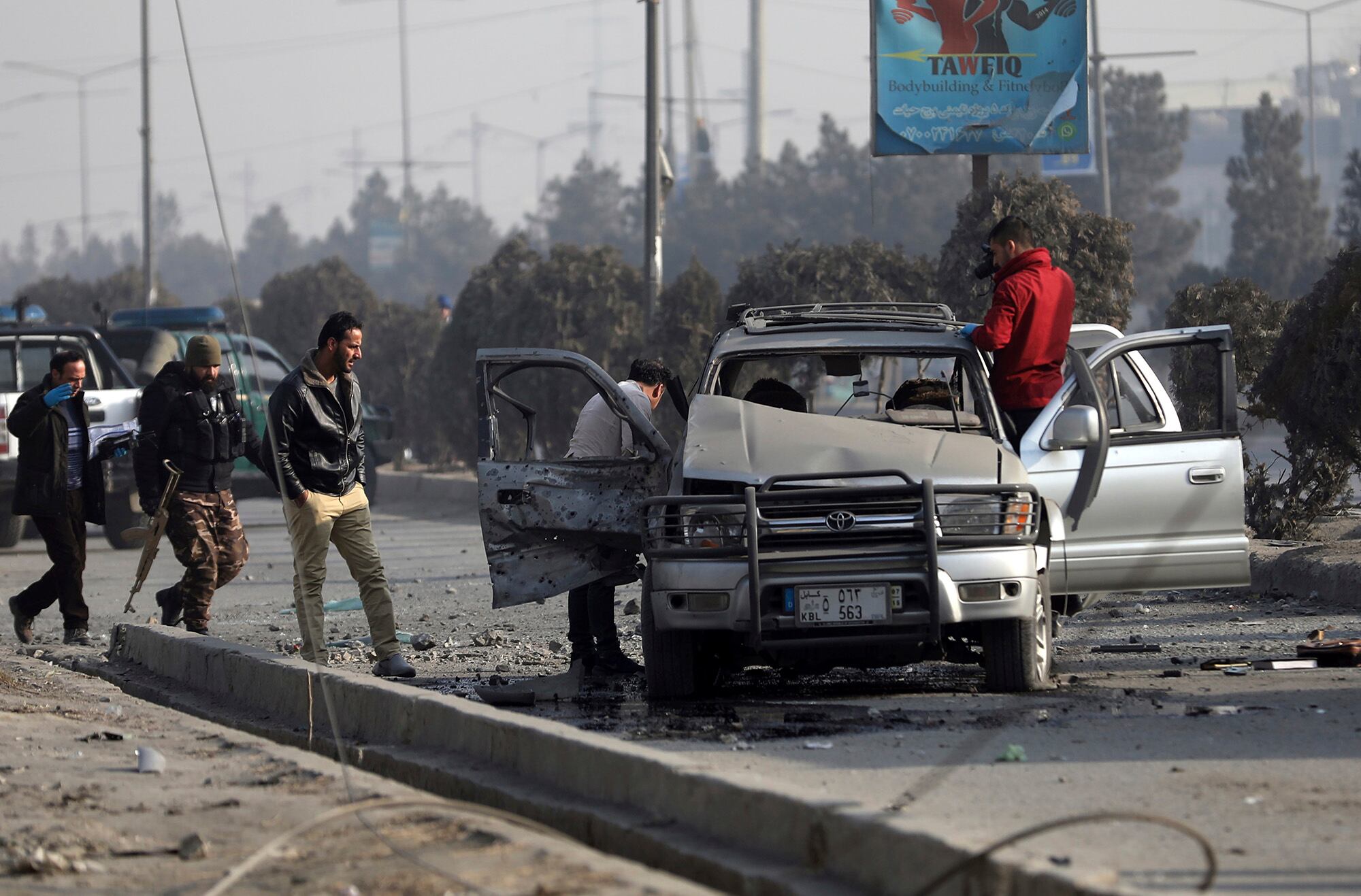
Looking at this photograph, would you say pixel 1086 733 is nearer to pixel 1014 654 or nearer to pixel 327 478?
pixel 1014 654

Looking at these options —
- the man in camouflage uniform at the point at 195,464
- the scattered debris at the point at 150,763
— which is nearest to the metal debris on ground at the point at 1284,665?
the scattered debris at the point at 150,763

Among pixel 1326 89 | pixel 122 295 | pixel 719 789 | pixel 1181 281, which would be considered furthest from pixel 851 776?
pixel 1326 89

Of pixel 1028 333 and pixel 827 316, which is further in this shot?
pixel 827 316

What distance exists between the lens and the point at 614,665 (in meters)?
9.12

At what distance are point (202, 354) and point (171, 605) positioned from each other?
147 centimetres

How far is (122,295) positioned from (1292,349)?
44.2m

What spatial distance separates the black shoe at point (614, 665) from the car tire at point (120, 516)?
11.3 metres

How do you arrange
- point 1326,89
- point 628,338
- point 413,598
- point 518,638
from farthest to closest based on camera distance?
point 1326,89 < point 628,338 < point 413,598 < point 518,638

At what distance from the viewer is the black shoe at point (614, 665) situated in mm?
9102

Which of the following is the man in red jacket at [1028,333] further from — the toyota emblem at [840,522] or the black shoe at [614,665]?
the black shoe at [614,665]

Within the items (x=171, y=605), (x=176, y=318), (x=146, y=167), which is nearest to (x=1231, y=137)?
(x=146, y=167)

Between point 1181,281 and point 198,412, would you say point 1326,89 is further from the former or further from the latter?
point 198,412

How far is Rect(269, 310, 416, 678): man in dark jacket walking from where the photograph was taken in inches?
345

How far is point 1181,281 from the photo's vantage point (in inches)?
2566
